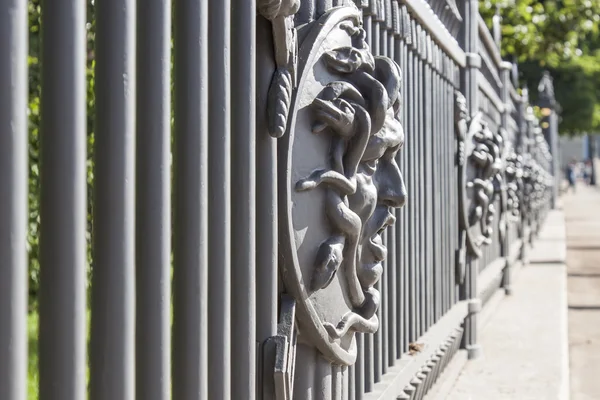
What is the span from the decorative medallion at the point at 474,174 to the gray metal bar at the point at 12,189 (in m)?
4.37

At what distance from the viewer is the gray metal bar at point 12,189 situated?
4.71 ft

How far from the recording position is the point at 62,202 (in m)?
1.59

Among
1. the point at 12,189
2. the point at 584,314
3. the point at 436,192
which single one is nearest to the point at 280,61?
the point at 12,189

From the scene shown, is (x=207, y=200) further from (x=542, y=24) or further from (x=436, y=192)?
(x=542, y=24)

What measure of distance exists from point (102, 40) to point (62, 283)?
39 centimetres

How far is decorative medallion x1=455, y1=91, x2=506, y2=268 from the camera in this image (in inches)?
229

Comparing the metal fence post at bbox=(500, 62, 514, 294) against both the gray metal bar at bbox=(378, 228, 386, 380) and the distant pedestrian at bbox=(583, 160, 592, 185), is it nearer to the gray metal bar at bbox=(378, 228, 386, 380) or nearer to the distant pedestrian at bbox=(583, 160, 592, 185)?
the gray metal bar at bbox=(378, 228, 386, 380)

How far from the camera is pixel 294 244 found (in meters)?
2.51

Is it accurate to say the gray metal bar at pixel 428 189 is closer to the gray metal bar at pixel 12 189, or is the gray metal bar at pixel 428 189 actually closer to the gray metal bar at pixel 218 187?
the gray metal bar at pixel 218 187

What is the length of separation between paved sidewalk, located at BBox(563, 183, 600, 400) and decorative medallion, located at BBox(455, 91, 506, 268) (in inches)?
35.7

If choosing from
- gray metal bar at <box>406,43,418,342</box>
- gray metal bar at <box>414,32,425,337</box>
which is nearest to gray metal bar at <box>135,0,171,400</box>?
gray metal bar at <box>406,43,418,342</box>

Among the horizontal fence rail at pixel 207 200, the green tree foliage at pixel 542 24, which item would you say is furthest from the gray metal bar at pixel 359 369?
the green tree foliage at pixel 542 24

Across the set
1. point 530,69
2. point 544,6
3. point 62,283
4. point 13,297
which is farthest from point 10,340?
point 530,69

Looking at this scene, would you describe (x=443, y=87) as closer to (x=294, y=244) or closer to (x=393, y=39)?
(x=393, y=39)
